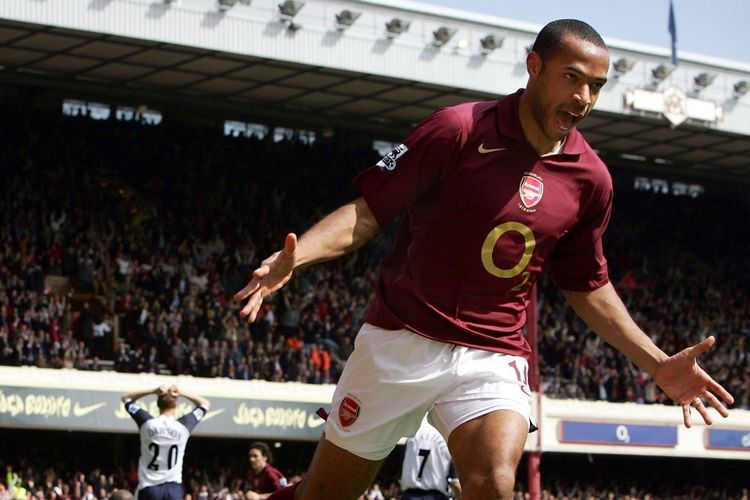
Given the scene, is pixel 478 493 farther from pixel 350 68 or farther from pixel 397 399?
pixel 350 68

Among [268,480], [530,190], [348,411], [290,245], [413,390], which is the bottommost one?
[268,480]

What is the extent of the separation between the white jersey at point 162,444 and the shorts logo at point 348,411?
855 centimetres

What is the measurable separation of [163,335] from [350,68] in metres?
7.68

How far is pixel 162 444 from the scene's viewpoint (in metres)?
14.0

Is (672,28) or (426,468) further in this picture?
(672,28)

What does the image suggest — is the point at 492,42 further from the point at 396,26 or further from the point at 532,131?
the point at 532,131

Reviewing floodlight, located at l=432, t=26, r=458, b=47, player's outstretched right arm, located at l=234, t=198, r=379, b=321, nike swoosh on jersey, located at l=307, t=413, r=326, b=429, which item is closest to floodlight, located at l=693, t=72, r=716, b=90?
floodlight, located at l=432, t=26, r=458, b=47

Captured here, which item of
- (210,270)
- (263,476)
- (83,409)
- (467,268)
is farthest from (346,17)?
(467,268)

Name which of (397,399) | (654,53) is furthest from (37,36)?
(397,399)

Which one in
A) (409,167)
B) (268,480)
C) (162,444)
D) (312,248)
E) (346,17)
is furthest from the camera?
(346,17)

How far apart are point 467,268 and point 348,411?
0.77 m

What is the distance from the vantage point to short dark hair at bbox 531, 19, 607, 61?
552 centimetres

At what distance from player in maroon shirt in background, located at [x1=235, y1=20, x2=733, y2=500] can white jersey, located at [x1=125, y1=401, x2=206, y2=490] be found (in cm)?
843

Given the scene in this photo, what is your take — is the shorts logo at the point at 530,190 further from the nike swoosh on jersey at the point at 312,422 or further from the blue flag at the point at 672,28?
the blue flag at the point at 672,28
